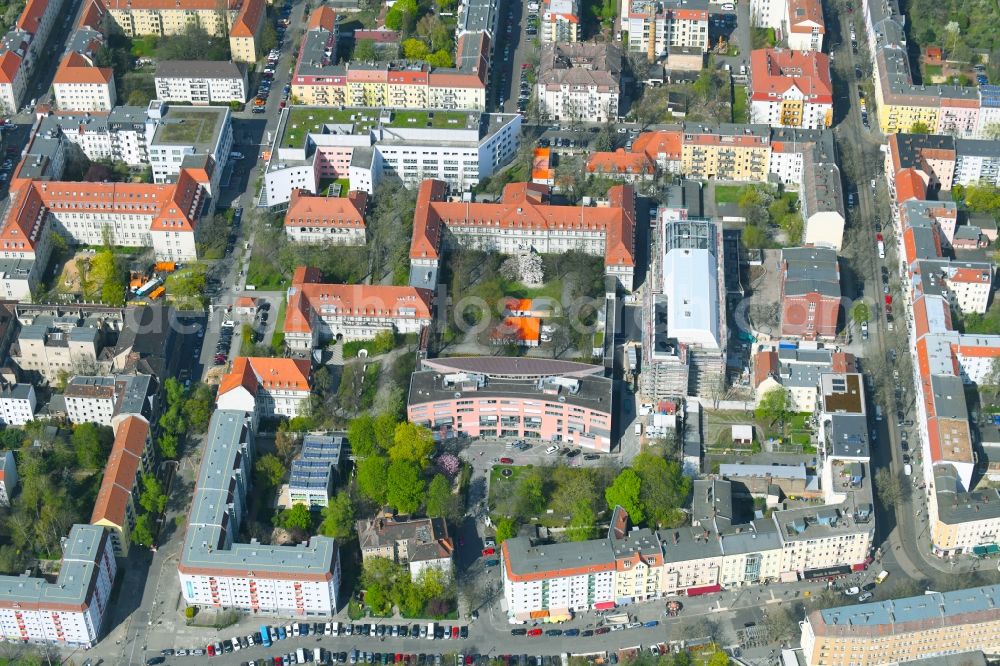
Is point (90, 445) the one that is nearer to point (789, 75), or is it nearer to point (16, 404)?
point (16, 404)

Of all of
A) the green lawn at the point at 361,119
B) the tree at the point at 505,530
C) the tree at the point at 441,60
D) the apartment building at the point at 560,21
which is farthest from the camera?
the apartment building at the point at 560,21

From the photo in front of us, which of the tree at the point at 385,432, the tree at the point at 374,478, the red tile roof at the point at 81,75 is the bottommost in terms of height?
the tree at the point at 374,478

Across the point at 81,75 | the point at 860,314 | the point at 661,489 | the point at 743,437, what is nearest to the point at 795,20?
the point at 860,314

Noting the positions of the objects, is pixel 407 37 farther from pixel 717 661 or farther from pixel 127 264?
pixel 717 661

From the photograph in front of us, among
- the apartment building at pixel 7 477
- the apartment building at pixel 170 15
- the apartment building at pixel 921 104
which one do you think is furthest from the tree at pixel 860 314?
the apartment building at pixel 170 15

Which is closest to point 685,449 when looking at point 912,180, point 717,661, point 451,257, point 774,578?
point 774,578

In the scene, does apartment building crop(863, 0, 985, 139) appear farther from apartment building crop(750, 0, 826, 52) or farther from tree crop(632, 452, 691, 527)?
tree crop(632, 452, 691, 527)

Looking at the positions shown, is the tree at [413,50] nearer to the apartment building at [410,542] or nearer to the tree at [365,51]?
the tree at [365,51]
